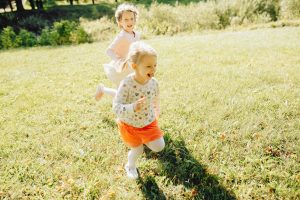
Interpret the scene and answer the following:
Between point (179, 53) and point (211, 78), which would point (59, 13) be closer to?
point (179, 53)

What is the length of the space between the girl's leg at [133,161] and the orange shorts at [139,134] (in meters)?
0.12

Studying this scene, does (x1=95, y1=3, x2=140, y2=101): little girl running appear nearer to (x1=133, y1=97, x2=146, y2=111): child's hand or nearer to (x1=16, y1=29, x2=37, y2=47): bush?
(x1=133, y1=97, x2=146, y2=111): child's hand

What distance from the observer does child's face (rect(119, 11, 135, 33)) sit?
468 centimetres

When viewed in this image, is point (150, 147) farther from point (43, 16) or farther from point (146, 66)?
point (43, 16)

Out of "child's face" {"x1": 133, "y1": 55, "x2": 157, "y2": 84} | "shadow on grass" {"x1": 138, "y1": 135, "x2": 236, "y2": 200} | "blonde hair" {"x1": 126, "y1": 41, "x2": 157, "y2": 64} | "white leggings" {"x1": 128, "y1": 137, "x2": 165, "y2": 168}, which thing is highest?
"blonde hair" {"x1": 126, "y1": 41, "x2": 157, "y2": 64}

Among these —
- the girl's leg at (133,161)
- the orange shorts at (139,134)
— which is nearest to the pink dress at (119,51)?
the orange shorts at (139,134)

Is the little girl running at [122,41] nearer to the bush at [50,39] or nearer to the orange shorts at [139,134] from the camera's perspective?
the orange shorts at [139,134]

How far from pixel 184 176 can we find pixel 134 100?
122 centimetres

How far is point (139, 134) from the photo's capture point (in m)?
3.74

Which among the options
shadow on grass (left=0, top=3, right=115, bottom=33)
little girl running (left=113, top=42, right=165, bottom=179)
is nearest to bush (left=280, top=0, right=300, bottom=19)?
shadow on grass (left=0, top=3, right=115, bottom=33)

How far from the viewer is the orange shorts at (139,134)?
3723 millimetres

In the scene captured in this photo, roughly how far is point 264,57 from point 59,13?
31564 mm

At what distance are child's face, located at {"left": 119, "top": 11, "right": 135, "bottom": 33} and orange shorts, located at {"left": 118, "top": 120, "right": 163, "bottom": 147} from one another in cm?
171

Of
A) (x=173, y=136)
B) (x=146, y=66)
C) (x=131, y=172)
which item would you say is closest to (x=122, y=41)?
(x=146, y=66)
